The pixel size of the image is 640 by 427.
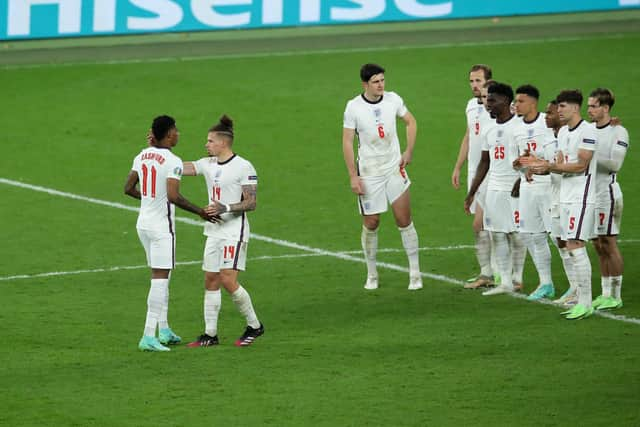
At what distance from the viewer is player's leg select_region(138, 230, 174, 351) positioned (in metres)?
12.6

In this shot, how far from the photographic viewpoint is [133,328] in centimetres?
1352

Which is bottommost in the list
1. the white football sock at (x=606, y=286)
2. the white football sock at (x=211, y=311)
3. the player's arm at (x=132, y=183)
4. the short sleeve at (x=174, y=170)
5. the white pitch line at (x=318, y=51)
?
the white football sock at (x=211, y=311)

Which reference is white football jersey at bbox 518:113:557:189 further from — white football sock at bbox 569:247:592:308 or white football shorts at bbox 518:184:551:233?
white football sock at bbox 569:247:592:308

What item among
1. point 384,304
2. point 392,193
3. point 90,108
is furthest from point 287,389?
point 90,108

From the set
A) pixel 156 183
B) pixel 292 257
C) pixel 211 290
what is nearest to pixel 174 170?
pixel 156 183

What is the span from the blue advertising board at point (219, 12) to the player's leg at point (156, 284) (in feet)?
48.1

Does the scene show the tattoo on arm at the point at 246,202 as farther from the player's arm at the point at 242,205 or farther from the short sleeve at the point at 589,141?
the short sleeve at the point at 589,141

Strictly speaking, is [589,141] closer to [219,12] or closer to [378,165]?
[378,165]

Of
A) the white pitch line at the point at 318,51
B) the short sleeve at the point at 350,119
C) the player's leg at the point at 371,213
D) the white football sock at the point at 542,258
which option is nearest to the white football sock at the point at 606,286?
the white football sock at the point at 542,258

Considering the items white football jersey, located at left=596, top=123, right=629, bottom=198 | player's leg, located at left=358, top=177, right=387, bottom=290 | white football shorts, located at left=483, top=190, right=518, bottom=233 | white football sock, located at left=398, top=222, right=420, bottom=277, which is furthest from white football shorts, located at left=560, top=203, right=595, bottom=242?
player's leg, located at left=358, top=177, right=387, bottom=290

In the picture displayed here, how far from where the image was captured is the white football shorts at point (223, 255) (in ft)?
41.7

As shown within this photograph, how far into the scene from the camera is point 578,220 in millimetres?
13375

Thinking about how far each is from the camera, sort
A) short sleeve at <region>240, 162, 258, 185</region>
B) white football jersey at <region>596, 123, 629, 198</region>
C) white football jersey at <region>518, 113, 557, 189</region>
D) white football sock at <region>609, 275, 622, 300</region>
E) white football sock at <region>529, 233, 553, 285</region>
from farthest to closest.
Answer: white football sock at <region>529, 233, 553, 285</region> → white football jersey at <region>518, 113, 557, 189</region> → white football sock at <region>609, 275, 622, 300</region> → white football jersey at <region>596, 123, 629, 198</region> → short sleeve at <region>240, 162, 258, 185</region>

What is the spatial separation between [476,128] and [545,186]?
120 cm
